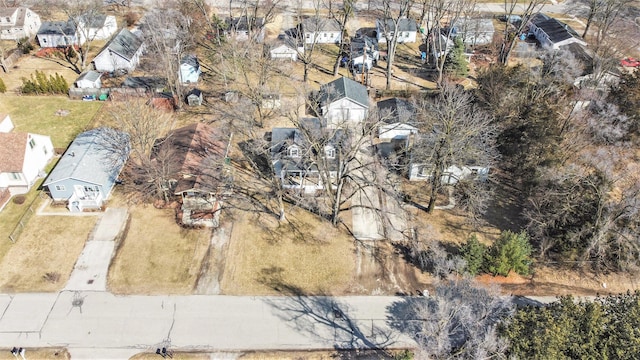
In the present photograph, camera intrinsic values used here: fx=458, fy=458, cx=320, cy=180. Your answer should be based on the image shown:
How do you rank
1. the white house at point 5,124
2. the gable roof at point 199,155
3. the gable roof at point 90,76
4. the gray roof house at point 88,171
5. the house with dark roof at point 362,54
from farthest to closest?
the house with dark roof at point 362,54
the gable roof at point 90,76
the white house at point 5,124
the gable roof at point 199,155
the gray roof house at point 88,171

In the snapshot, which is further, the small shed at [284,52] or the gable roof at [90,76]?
the small shed at [284,52]

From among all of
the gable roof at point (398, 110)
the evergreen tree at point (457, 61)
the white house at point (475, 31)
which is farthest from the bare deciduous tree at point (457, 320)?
the white house at point (475, 31)

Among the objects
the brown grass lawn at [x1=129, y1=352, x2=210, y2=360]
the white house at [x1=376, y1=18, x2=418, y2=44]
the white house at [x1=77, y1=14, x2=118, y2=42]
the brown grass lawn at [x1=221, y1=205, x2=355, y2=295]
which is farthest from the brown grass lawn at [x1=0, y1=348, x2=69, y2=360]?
the white house at [x1=376, y1=18, x2=418, y2=44]

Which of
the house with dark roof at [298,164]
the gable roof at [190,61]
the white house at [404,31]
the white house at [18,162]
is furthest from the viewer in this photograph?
the white house at [404,31]

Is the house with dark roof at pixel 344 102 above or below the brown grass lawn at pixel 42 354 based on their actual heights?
above

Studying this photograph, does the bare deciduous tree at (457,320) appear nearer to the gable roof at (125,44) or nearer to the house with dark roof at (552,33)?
the gable roof at (125,44)

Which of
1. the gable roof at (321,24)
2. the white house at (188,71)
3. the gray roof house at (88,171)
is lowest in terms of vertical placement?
the gray roof house at (88,171)

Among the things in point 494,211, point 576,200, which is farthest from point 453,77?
point 576,200
